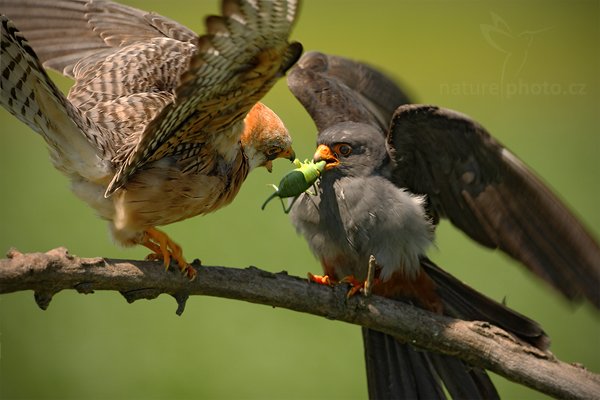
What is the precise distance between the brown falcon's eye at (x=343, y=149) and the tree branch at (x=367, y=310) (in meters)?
0.92

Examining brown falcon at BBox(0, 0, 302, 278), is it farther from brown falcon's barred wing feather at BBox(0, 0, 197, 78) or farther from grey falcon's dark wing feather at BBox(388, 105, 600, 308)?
grey falcon's dark wing feather at BBox(388, 105, 600, 308)

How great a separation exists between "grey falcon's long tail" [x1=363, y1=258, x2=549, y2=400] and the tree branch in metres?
0.25

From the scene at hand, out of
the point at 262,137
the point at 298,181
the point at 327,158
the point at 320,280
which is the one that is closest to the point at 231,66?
the point at 262,137

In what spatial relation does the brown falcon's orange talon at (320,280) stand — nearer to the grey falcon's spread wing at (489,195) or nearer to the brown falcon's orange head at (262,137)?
the brown falcon's orange head at (262,137)

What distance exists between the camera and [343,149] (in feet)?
17.7

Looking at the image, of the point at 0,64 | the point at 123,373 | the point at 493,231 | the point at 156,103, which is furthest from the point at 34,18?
the point at 123,373

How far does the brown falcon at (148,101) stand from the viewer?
3.50 meters

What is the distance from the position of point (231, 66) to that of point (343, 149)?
195 cm

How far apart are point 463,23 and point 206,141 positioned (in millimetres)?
13882

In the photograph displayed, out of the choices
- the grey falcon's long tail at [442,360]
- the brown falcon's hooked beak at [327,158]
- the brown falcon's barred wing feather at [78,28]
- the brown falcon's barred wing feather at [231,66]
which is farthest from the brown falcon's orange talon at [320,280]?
the brown falcon's barred wing feather at [78,28]

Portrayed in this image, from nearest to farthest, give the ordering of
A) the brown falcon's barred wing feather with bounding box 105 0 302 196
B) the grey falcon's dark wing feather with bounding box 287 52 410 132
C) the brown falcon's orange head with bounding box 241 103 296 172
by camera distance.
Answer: the brown falcon's barred wing feather with bounding box 105 0 302 196 → the brown falcon's orange head with bounding box 241 103 296 172 → the grey falcon's dark wing feather with bounding box 287 52 410 132

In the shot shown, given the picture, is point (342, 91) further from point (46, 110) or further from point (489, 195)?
point (46, 110)

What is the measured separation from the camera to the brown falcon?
11.5 ft

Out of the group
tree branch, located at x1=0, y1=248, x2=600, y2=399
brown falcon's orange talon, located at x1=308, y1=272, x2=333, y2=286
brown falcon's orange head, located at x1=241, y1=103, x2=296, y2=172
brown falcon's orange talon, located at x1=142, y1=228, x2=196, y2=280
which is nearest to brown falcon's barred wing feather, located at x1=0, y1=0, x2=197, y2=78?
brown falcon's orange head, located at x1=241, y1=103, x2=296, y2=172
